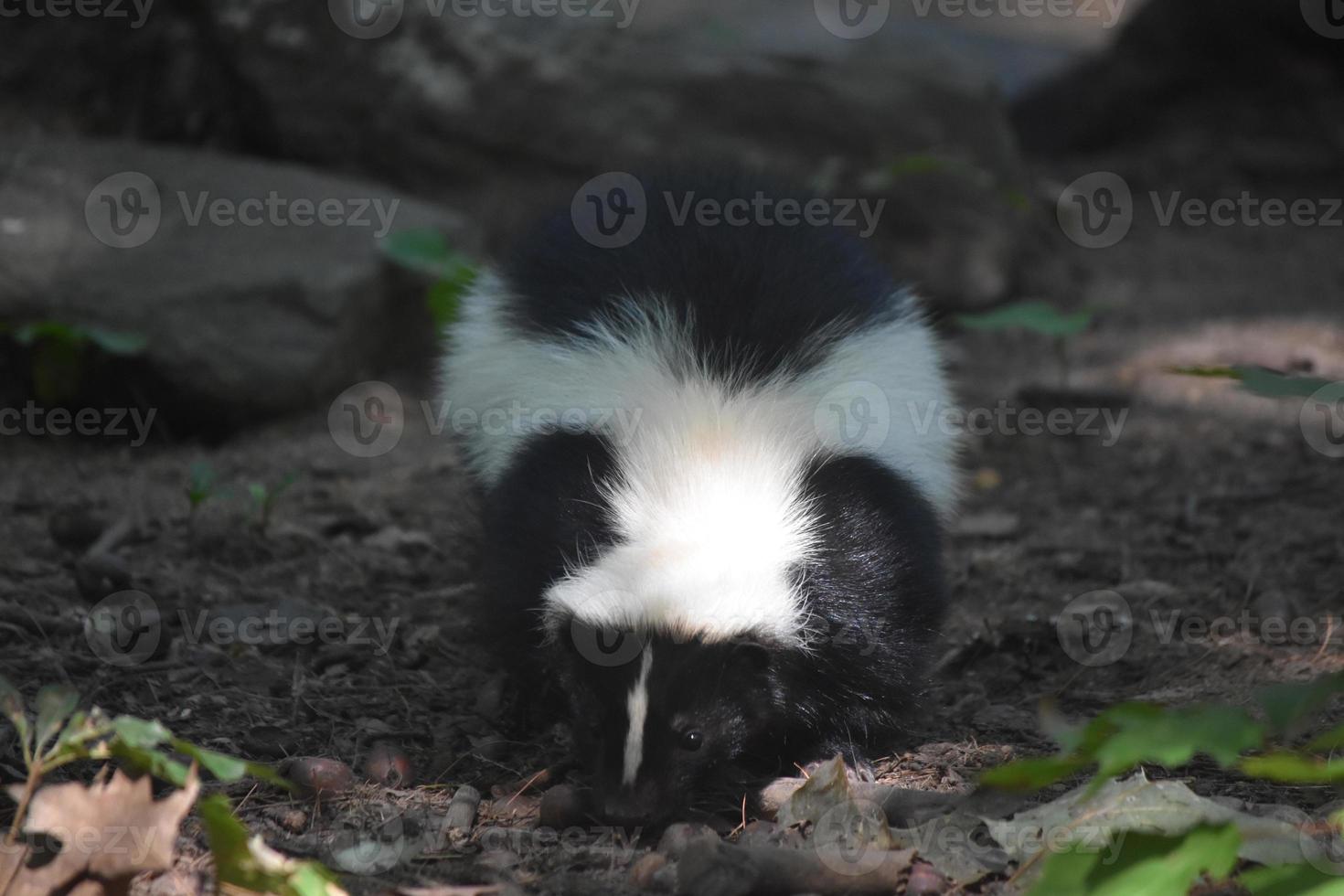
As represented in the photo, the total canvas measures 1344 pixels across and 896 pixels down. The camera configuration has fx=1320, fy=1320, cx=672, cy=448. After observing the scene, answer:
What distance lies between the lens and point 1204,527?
6023 mm

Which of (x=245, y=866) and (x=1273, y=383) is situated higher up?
(x=1273, y=383)

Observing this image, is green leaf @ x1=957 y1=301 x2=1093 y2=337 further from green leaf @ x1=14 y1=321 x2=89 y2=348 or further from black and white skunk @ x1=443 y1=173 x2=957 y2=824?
green leaf @ x1=14 y1=321 x2=89 y2=348

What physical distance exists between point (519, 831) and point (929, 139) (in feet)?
23.0

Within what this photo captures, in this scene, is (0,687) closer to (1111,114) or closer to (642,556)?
(642,556)

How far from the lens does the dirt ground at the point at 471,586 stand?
4.11m

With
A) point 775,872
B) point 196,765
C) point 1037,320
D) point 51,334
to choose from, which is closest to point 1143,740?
point 775,872

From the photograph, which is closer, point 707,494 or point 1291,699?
point 1291,699

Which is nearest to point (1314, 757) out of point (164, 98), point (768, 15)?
point (164, 98)

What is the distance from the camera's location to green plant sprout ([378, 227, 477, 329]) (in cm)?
721

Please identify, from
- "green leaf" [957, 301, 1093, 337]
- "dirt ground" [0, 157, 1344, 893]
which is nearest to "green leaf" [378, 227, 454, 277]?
"dirt ground" [0, 157, 1344, 893]

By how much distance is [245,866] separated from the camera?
2887 mm

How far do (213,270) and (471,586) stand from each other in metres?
2.86

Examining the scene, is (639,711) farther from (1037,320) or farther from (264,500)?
(1037,320)

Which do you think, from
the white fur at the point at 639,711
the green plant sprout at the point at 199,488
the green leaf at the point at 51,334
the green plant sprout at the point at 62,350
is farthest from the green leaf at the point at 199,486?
the white fur at the point at 639,711
